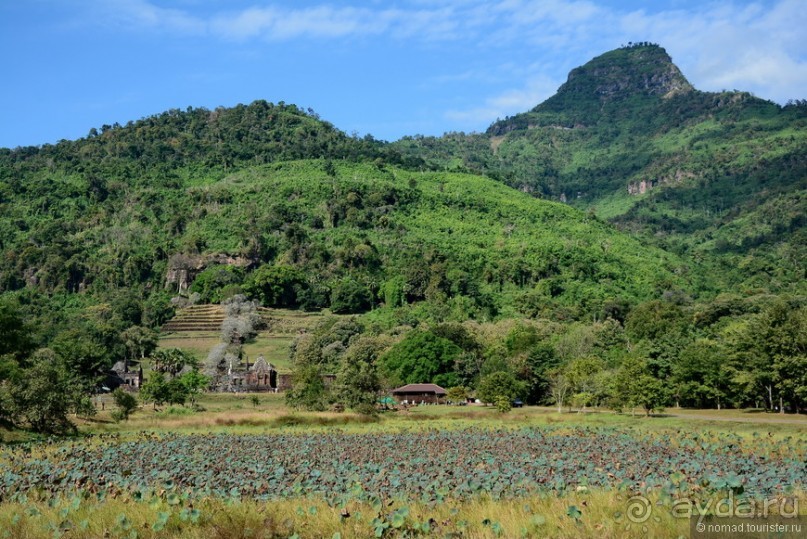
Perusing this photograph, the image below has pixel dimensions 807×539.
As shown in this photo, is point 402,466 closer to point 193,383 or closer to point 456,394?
point 456,394

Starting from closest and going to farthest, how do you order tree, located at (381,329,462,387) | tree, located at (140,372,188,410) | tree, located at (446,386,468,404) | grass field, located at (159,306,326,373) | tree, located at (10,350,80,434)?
tree, located at (10,350,80,434) < tree, located at (140,372,188,410) < tree, located at (446,386,468,404) < tree, located at (381,329,462,387) < grass field, located at (159,306,326,373)

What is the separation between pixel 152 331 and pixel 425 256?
173 feet

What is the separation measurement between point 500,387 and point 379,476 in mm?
53922

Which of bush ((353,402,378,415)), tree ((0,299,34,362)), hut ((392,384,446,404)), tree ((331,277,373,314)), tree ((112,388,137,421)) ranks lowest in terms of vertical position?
hut ((392,384,446,404))

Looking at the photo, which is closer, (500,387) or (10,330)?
(10,330)

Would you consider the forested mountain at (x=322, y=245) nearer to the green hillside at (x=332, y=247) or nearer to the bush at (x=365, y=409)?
the green hillside at (x=332, y=247)

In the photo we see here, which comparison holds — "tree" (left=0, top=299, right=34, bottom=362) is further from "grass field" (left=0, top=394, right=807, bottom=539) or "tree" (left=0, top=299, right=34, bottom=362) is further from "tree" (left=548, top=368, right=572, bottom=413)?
"tree" (left=548, top=368, right=572, bottom=413)

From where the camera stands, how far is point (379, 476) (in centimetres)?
2233

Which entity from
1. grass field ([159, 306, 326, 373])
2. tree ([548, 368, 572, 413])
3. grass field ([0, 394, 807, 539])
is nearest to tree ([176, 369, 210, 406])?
grass field ([159, 306, 326, 373])

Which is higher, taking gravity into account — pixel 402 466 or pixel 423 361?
pixel 423 361

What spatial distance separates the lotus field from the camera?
16.1m

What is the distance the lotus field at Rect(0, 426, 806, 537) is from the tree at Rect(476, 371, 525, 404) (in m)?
36.3

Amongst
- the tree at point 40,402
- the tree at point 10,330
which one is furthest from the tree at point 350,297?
the tree at point 40,402

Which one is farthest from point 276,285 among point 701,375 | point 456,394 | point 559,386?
point 701,375
